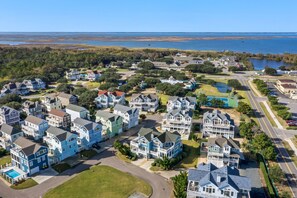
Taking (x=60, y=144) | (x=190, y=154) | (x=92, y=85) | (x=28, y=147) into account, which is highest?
(x=28, y=147)

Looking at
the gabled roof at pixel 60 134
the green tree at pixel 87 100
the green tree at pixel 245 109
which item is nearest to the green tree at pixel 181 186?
the gabled roof at pixel 60 134

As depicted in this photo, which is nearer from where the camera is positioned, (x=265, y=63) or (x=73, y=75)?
(x=73, y=75)

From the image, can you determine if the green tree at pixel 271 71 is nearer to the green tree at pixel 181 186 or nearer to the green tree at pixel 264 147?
the green tree at pixel 264 147

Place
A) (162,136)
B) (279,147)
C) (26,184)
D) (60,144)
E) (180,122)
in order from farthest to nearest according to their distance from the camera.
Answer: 1. (180,122)
2. (279,147)
3. (162,136)
4. (60,144)
5. (26,184)

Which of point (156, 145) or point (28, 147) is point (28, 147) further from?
point (156, 145)

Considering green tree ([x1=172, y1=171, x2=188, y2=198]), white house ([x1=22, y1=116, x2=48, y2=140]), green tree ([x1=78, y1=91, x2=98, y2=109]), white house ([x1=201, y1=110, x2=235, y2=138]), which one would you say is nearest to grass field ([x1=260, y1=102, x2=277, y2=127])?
white house ([x1=201, y1=110, x2=235, y2=138])

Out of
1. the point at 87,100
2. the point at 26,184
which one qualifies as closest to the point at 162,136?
the point at 26,184

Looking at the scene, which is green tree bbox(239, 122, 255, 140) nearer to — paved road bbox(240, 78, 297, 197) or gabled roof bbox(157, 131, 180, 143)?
paved road bbox(240, 78, 297, 197)
